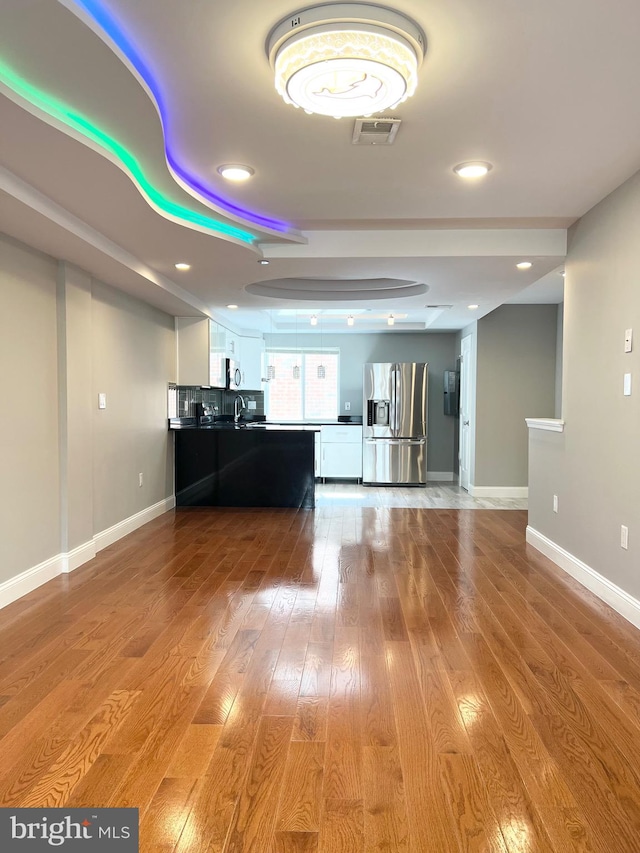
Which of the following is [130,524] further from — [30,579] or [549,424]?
[549,424]

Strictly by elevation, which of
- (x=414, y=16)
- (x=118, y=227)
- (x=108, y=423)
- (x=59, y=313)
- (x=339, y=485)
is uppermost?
(x=414, y=16)

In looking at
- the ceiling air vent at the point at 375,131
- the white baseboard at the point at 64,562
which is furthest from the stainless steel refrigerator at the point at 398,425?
the ceiling air vent at the point at 375,131

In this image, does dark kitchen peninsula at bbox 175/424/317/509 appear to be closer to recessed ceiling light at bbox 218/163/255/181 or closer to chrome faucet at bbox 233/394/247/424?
chrome faucet at bbox 233/394/247/424

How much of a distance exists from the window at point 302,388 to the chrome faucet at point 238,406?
693 millimetres

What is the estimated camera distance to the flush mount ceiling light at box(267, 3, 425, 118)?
2.05m

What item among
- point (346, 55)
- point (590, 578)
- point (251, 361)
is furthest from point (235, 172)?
point (251, 361)

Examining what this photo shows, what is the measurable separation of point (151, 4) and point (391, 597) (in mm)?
3069

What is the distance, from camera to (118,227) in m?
3.78

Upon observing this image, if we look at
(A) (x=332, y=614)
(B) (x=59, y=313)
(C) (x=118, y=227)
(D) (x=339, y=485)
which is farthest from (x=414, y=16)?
(D) (x=339, y=485)

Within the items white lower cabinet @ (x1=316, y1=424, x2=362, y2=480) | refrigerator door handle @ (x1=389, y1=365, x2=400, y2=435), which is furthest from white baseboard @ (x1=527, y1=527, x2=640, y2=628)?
white lower cabinet @ (x1=316, y1=424, x2=362, y2=480)

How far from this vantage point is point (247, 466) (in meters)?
6.81

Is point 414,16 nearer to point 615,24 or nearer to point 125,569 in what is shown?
point 615,24

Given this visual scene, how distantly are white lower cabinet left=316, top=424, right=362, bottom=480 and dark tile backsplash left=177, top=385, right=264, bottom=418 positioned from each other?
130 centimetres

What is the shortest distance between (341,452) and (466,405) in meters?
1.96
